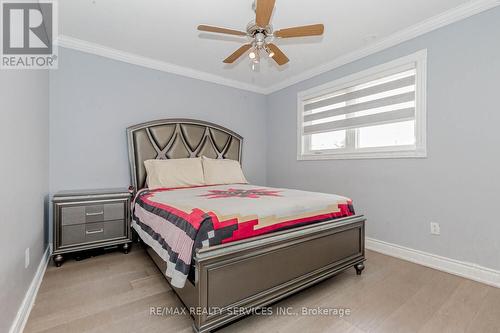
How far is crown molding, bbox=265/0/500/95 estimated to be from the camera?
7.29 feet

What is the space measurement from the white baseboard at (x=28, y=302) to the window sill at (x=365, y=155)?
349 cm

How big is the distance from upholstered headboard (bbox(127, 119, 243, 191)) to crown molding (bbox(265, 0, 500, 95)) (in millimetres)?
1708

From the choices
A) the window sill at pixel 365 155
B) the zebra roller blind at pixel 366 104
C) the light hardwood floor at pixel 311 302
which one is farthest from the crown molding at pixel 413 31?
the light hardwood floor at pixel 311 302

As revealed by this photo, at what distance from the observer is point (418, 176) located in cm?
262

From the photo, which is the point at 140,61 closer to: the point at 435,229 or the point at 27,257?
the point at 27,257

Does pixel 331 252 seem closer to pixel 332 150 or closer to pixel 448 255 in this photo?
pixel 448 255

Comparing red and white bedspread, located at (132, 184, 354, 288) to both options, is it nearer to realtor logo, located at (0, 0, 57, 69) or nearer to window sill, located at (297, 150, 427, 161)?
window sill, located at (297, 150, 427, 161)

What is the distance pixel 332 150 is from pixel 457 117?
4.87ft

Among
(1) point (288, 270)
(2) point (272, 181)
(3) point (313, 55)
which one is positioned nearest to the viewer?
(1) point (288, 270)

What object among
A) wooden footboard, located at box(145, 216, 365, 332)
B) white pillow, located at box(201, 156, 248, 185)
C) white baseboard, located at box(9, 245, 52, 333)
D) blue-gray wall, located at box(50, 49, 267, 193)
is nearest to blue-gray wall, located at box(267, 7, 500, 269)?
wooden footboard, located at box(145, 216, 365, 332)

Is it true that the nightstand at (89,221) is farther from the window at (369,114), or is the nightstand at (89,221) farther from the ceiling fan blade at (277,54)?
the window at (369,114)

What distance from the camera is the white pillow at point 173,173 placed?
3.05 metres

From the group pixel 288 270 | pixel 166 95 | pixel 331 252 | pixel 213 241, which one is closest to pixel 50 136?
pixel 166 95

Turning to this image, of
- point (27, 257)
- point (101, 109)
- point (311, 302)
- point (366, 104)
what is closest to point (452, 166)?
point (366, 104)
